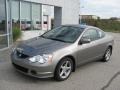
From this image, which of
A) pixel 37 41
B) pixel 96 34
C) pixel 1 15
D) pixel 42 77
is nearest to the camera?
pixel 42 77

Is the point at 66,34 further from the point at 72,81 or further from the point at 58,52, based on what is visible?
the point at 72,81

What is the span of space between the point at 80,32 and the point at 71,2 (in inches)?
489

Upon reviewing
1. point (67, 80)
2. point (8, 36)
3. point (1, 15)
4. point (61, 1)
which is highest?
point (61, 1)

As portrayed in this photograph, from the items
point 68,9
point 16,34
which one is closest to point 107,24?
point 68,9

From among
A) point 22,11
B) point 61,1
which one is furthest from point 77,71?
point 61,1

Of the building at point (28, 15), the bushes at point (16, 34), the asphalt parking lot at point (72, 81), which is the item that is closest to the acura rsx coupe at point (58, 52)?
the asphalt parking lot at point (72, 81)

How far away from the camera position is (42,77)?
4973mm

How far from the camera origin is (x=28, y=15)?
14.7 m

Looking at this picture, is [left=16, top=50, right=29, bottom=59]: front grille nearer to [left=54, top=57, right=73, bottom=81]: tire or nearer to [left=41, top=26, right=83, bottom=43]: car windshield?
[left=54, top=57, right=73, bottom=81]: tire

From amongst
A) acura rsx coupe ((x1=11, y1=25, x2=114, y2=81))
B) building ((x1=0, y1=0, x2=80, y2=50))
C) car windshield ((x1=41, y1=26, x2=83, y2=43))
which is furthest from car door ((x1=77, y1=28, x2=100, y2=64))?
building ((x1=0, y1=0, x2=80, y2=50))

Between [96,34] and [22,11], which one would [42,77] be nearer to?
[96,34]

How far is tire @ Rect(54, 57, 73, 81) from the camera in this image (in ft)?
16.9

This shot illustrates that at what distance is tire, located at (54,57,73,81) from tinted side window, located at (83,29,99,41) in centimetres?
121

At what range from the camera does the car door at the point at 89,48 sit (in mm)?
5908
